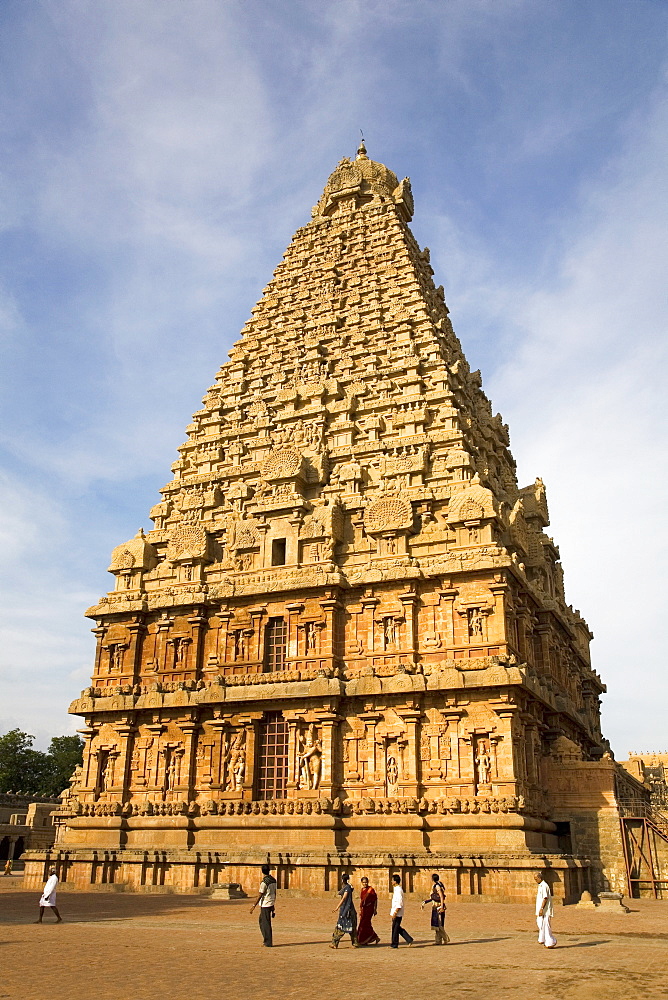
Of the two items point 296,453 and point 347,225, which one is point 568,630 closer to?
point 296,453

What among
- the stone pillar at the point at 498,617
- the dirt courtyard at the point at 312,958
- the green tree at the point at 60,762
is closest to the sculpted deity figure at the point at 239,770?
the dirt courtyard at the point at 312,958

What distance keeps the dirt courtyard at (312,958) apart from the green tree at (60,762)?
63687 mm

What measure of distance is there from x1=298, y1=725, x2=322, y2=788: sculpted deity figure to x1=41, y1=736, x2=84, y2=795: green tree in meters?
56.3

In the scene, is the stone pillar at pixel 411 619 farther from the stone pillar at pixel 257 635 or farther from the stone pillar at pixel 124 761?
the stone pillar at pixel 124 761

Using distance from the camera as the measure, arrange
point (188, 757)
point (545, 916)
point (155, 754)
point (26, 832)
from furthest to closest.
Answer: point (26, 832)
point (155, 754)
point (188, 757)
point (545, 916)

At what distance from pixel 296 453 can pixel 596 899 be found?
813 inches

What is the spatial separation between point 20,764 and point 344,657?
62.0m

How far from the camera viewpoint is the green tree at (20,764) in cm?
8119

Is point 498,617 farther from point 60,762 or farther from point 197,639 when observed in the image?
point 60,762

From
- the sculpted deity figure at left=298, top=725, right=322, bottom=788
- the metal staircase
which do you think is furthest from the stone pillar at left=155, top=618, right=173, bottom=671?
the metal staircase

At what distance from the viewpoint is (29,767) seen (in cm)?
8306

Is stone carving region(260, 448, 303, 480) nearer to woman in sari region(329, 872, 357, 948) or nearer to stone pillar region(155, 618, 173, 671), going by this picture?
stone pillar region(155, 618, 173, 671)

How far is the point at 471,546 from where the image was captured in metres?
31.5

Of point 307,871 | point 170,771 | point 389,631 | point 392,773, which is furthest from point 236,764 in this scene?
point 389,631
